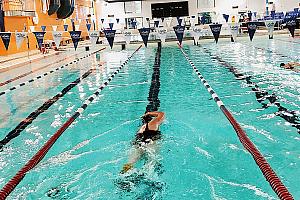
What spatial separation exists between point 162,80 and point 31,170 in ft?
16.6

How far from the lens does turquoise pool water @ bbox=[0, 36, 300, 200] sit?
3.08 metres

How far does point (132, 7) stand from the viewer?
33469 millimetres

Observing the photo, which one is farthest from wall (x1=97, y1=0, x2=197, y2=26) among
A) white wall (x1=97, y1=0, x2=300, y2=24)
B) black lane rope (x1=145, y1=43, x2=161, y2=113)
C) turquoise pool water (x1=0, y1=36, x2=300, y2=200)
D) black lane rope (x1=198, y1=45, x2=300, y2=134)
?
turquoise pool water (x1=0, y1=36, x2=300, y2=200)

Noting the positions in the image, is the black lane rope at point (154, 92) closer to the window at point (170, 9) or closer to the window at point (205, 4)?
the window at point (205, 4)

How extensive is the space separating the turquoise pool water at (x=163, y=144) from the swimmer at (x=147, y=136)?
94 millimetres

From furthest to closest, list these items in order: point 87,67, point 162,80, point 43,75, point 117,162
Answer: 1. point 87,67
2. point 43,75
3. point 162,80
4. point 117,162

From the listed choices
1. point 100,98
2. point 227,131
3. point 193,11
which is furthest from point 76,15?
point 227,131

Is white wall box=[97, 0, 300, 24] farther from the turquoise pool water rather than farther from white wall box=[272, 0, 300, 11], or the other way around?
the turquoise pool water

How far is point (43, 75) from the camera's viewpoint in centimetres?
963

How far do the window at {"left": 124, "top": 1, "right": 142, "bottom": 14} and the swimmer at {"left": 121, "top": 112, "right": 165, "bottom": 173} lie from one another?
30.3m

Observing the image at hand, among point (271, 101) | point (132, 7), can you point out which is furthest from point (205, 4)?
point (271, 101)

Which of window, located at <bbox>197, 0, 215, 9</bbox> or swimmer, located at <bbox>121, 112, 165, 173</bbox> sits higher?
window, located at <bbox>197, 0, 215, 9</bbox>

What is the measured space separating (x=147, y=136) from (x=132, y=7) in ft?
101

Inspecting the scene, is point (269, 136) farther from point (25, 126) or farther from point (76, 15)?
point (76, 15)
